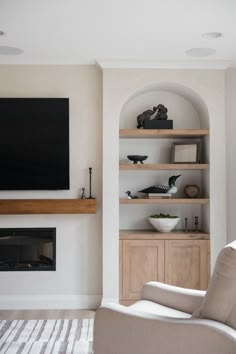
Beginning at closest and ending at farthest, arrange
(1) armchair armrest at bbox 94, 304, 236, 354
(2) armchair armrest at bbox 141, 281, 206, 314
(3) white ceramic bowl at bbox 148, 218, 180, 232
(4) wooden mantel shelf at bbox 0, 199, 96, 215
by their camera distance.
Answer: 1. (1) armchair armrest at bbox 94, 304, 236, 354
2. (2) armchair armrest at bbox 141, 281, 206, 314
3. (4) wooden mantel shelf at bbox 0, 199, 96, 215
4. (3) white ceramic bowl at bbox 148, 218, 180, 232

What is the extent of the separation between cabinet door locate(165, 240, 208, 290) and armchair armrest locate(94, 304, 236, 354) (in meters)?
2.06

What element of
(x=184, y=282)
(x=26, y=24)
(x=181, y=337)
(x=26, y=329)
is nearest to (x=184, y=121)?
(x=184, y=282)

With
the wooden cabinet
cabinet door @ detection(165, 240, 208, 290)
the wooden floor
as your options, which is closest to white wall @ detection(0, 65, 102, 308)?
the wooden floor

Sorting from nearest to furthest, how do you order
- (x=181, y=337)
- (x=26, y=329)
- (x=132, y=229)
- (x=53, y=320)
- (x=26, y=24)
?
1. (x=181, y=337)
2. (x=26, y=24)
3. (x=26, y=329)
4. (x=53, y=320)
5. (x=132, y=229)

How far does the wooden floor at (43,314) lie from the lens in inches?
167

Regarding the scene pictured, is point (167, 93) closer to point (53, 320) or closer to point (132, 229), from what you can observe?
point (132, 229)

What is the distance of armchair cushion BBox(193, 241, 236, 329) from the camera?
7.09 feet

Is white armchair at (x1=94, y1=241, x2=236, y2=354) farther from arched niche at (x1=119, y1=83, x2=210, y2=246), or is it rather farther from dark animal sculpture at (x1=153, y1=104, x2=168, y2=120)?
dark animal sculpture at (x1=153, y1=104, x2=168, y2=120)

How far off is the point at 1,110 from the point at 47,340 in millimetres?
2377

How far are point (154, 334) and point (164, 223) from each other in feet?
7.54

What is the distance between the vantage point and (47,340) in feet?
11.6

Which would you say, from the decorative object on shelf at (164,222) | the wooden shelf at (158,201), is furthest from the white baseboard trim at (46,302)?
the wooden shelf at (158,201)

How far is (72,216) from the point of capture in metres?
4.63

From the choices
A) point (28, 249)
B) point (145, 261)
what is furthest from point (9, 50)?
point (145, 261)
